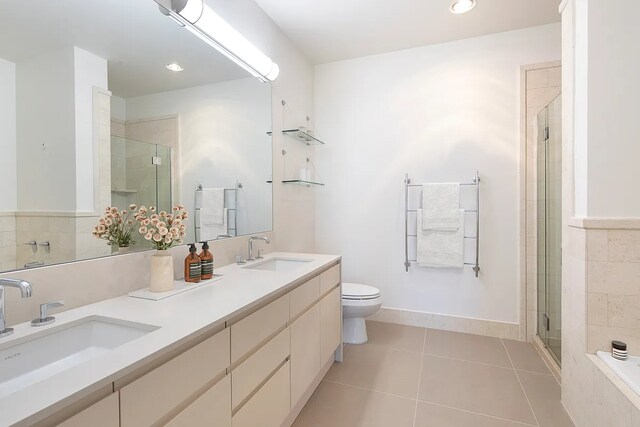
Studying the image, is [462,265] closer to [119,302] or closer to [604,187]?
[604,187]

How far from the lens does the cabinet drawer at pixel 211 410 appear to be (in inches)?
34.1

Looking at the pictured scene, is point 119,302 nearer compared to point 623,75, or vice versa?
point 119,302

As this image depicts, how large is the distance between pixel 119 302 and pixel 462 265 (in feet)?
7.91

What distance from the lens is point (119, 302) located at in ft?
3.85

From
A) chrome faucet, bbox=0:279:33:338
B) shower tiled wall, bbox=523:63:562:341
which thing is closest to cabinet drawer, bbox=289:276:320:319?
chrome faucet, bbox=0:279:33:338

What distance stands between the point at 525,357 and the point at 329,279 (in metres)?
1.59

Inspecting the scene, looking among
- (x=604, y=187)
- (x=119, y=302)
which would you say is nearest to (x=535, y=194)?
(x=604, y=187)

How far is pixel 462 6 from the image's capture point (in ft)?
7.22

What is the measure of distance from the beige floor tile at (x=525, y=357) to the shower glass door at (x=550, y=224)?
107mm

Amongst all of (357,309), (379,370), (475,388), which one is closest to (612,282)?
(475,388)

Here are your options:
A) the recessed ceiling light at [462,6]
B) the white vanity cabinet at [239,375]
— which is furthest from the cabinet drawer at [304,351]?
the recessed ceiling light at [462,6]

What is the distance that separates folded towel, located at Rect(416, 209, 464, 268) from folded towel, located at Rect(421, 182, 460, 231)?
4 centimetres

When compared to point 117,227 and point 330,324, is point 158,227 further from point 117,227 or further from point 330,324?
point 330,324

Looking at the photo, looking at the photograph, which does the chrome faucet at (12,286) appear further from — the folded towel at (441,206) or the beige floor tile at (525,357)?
the beige floor tile at (525,357)
